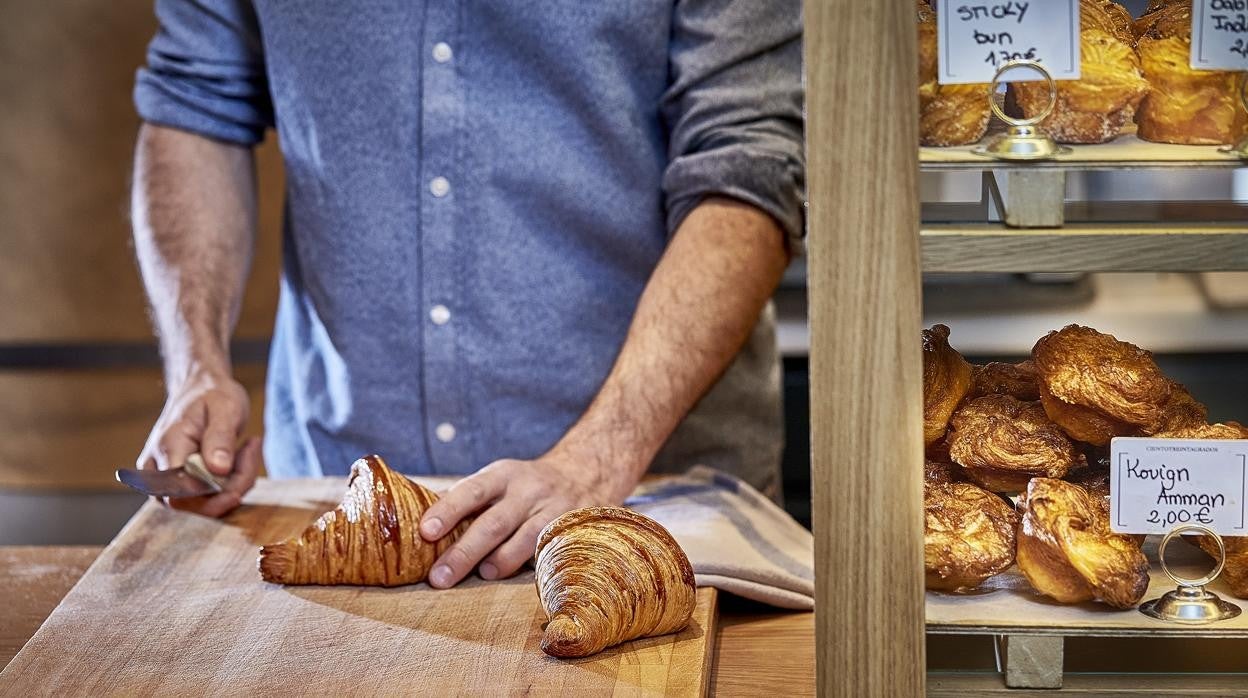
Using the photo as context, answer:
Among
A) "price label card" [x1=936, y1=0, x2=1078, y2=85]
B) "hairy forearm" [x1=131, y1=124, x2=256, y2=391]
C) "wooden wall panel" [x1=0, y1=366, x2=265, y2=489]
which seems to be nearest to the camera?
"price label card" [x1=936, y1=0, x2=1078, y2=85]

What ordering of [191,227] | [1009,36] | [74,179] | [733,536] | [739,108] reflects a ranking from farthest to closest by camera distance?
[74,179] < [191,227] < [739,108] < [733,536] < [1009,36]

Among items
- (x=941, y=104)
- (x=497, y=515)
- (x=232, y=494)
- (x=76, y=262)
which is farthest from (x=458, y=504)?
(x=76, y=262)

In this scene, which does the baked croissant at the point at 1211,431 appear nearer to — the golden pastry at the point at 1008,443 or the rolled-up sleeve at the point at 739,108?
the golden pastry at the point at 1008,443

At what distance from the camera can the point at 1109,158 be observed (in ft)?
2.24

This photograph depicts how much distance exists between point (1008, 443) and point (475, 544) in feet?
1.64

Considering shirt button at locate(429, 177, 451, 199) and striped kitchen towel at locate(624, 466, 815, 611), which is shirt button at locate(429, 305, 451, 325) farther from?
striped kitchen towel at locate(624, 466, 815, 611)

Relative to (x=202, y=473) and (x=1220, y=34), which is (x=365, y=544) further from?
(x=1220, y=34)

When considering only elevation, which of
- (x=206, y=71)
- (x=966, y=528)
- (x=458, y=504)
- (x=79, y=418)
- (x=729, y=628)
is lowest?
(x=79, y=418)

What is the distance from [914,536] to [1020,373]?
0.10m

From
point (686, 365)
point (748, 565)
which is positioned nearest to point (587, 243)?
point (686, 365)

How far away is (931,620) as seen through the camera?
74 centimetres

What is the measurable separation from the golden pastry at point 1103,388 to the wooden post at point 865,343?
0.07 metres

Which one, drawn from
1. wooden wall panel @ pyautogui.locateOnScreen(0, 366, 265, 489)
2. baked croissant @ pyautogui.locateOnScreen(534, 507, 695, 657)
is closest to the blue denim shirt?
baked croissant @ pyautogui.locateOnScreen(534, 507, 695, 657)

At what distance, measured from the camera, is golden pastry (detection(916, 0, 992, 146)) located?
2.23ft
